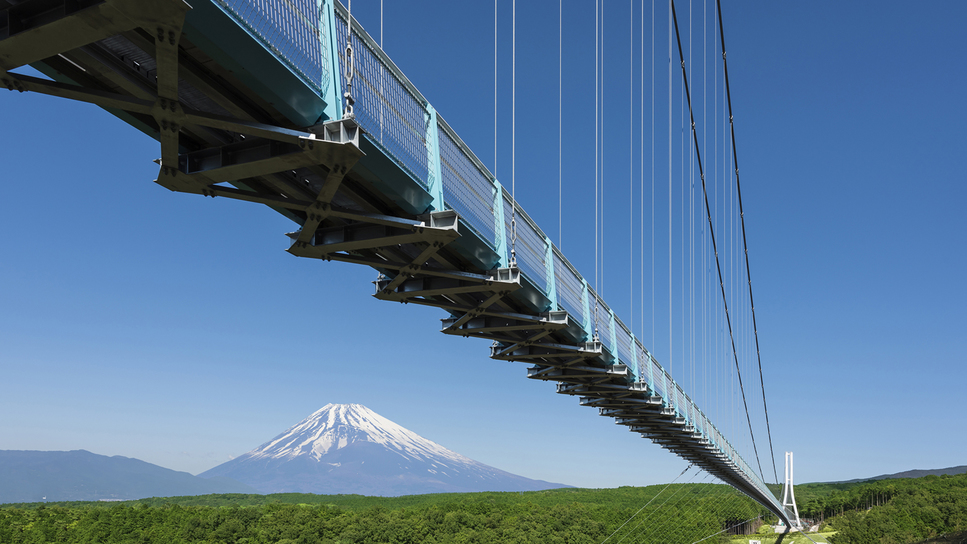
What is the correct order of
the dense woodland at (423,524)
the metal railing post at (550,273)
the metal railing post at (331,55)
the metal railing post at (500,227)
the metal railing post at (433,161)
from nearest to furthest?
the metal railing post at (331,55), the metal railing post at (433,161), the metal railing post at (500,227), the metal railing post at (550,273), the dense woodland at (423,524)

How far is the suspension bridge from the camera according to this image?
21.1 feet

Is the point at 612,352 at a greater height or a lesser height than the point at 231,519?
greater

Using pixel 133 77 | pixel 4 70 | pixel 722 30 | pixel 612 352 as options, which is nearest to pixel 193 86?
pixel 133 77

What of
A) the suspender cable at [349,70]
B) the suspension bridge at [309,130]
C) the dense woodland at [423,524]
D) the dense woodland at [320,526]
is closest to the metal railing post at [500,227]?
the suspension bridge at [309,130]

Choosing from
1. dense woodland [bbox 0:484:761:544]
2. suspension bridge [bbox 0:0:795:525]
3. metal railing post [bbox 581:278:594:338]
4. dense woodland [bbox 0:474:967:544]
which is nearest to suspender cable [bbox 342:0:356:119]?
suspension bridge [bbox 0:0:795:525]

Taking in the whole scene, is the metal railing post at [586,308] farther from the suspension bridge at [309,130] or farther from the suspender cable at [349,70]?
the suspender cable at [349,70]

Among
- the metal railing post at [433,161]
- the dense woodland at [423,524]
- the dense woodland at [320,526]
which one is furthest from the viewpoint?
the dense woodland at [423,524]

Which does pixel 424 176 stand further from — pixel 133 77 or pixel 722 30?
pixel 722 30

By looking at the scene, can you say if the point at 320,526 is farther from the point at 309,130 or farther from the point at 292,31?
the point at 292,31

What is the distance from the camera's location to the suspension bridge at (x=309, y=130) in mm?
6426

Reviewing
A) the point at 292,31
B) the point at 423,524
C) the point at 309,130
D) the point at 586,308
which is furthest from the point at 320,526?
the point at 292,31

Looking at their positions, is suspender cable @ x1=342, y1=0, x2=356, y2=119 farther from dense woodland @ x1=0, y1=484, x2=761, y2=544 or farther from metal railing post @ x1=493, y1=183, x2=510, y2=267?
dense woodland @ x1=0, y1=484, x2=761, y2=544

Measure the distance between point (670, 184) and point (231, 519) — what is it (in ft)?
217

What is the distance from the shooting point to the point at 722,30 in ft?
82.4
